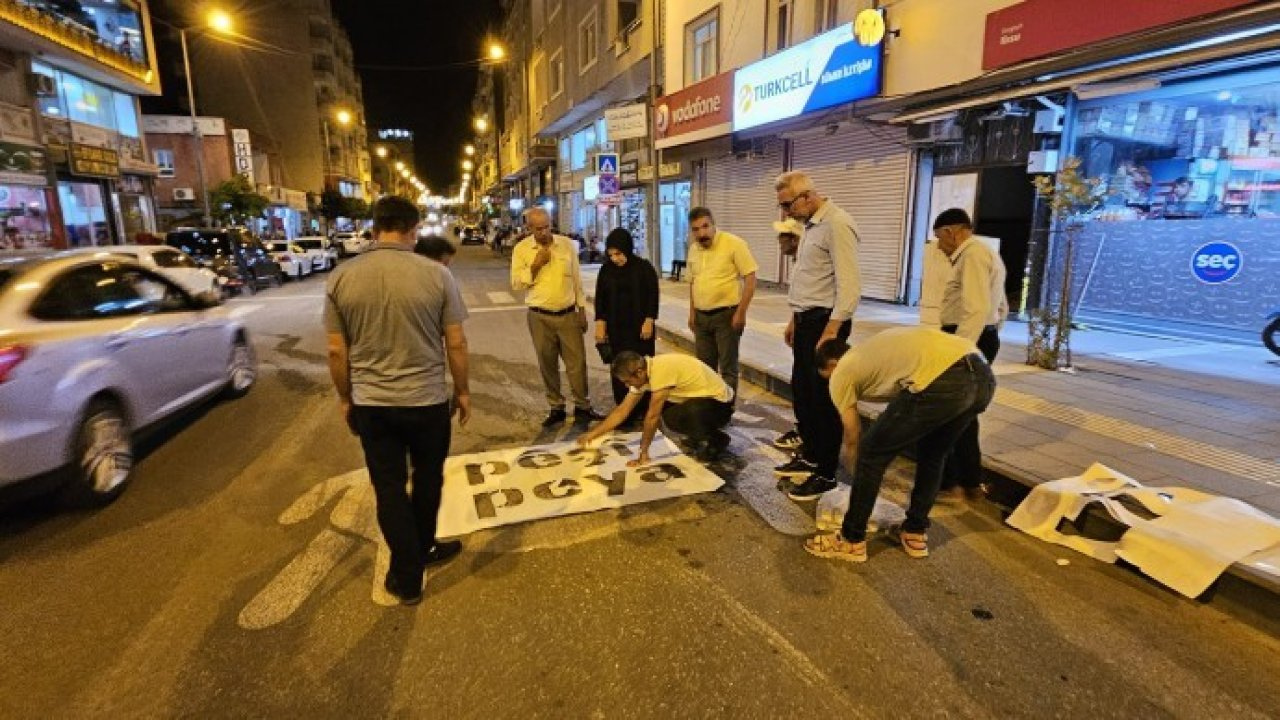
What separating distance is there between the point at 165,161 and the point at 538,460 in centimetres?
4168

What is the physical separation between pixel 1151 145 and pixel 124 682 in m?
11.4

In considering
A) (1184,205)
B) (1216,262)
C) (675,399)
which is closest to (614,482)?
(675,399)

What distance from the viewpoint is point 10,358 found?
385 cm

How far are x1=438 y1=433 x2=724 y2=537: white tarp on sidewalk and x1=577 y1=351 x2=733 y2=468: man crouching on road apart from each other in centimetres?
20

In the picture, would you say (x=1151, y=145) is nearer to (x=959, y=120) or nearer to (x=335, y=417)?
(x=959, y=120)

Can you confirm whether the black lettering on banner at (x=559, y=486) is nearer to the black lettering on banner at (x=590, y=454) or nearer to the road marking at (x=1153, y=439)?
the black lettering on banner at (x=590, y=454)

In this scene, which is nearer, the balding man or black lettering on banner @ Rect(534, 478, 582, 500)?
black lettering on banner @ Rect(534, 478, 582, 500)

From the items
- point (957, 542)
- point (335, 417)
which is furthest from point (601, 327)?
point (957, 542)

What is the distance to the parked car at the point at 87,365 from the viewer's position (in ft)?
12.8

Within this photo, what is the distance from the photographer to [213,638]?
3025 mm

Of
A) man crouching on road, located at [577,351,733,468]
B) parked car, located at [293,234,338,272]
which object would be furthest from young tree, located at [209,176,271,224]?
man crouching on road, located at [577,351,733,468]

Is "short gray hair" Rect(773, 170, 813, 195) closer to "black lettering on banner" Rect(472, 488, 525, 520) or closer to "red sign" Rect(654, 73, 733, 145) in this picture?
"black lettering on banner" Rect(472, 488, 525, 520)

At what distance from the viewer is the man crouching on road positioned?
4684 millimetres

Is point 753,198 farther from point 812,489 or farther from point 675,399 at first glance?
point 812,489
